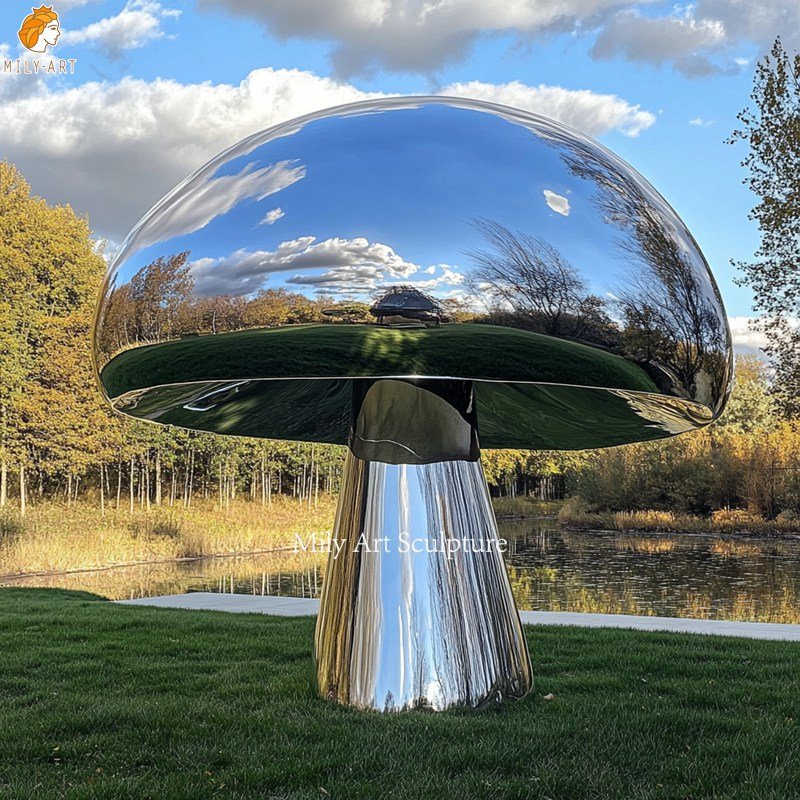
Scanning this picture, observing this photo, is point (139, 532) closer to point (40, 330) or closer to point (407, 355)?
point (40, 330)

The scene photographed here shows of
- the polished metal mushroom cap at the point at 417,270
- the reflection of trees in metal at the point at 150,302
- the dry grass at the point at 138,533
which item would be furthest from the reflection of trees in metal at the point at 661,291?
the dry grass at the point at 138,533

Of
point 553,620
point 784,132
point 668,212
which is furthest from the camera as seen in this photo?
point 784,132

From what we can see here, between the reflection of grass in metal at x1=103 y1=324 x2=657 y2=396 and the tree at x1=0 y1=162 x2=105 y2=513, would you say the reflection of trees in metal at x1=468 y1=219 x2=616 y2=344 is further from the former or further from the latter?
the tree at x1=0 y1=162 x2=105 y2=513

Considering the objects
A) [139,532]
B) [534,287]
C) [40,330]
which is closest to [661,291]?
[534,287]

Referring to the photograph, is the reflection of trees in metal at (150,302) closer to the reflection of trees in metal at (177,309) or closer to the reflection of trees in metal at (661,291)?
the reflection of trees in metal at (177,309)

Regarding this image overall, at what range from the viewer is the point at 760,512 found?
104 feet

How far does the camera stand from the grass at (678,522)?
30641 mm

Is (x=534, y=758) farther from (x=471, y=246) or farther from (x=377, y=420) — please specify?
(x=471, y=246)

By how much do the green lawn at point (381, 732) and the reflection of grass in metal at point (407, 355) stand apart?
1.76 metres

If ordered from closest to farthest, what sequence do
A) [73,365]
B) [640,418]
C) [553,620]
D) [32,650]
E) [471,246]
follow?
[471,246]
[640,418]
[32,650]
[553,620]
[73,365]

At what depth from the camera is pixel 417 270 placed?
3898 millimetres

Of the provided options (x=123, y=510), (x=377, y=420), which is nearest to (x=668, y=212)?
(x=377, y=420)

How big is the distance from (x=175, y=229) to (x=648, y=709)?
3733 mm

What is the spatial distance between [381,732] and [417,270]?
7.61 feet
